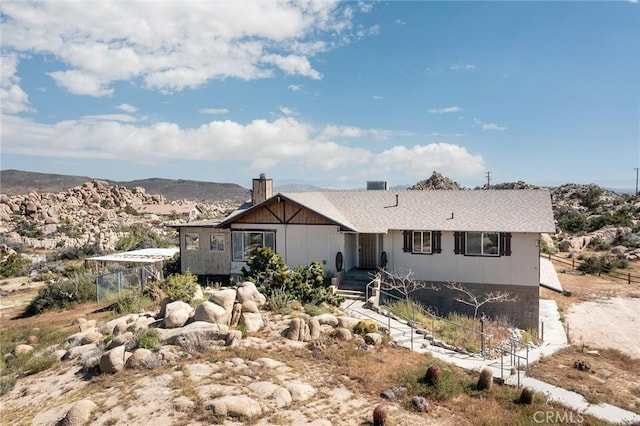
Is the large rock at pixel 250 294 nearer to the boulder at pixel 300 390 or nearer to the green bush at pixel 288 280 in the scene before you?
the green bush at pixel 288 280

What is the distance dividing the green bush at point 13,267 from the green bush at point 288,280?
77.5 ft

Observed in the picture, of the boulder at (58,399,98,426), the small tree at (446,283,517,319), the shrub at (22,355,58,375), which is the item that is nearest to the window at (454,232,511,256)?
the small tree at (446,283,517,319)

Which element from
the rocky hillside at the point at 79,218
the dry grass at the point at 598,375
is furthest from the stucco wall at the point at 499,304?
the rocky hillside at the point at 79,218

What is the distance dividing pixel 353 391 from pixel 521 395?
173 inches

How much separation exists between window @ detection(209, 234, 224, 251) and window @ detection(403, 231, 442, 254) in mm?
10165

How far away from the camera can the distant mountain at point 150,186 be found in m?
125

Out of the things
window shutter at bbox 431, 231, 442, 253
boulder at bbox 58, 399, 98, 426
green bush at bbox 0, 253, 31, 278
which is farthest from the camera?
green bush at bbox 0, 253, 31, 278

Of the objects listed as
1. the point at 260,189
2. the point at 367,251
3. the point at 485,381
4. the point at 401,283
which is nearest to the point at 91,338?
the point at 485,381

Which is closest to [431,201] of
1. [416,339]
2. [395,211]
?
[395,211]

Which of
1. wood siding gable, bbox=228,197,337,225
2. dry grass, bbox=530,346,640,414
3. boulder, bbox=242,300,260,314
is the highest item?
wood siding gable, bbox=228,197,337,225

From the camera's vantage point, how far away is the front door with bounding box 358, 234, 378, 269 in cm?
2502

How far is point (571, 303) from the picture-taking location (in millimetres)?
27469

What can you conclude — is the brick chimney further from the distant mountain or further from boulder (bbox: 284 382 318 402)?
the distant mountain

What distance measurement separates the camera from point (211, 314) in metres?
15.0
